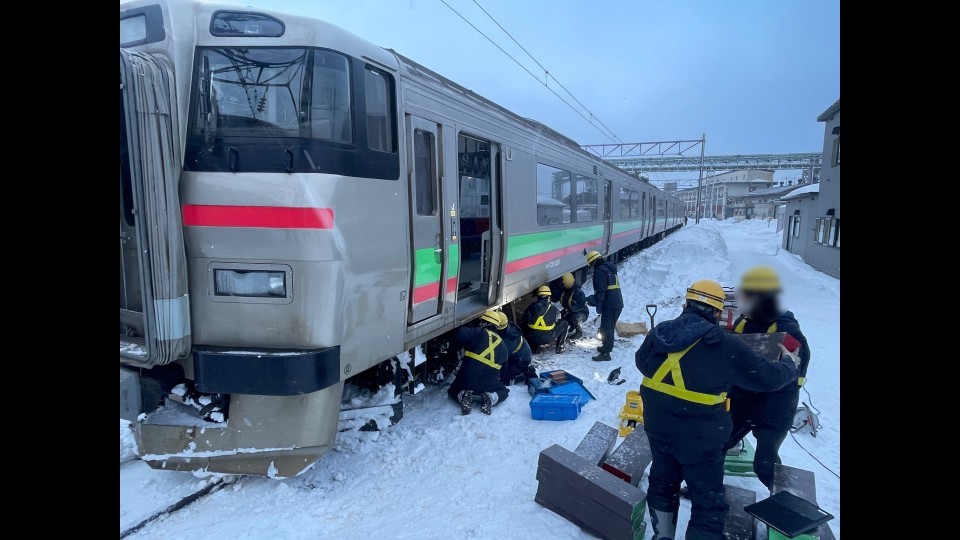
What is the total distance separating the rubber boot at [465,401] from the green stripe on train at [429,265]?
1248 millimetres

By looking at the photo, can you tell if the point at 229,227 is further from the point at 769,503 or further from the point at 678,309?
the point at 678,309

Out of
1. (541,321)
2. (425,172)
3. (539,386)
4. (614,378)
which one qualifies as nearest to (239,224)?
(425,172)

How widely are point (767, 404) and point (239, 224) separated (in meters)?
3.73

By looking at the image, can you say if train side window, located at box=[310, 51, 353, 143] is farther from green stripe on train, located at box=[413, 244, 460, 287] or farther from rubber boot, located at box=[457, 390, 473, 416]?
rubber boot, located at box=[457, 390, 473, 416]

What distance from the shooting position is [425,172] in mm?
4473

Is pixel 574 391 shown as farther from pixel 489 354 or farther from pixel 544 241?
pixel 544 241

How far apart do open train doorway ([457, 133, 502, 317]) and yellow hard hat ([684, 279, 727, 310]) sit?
266 centimetres

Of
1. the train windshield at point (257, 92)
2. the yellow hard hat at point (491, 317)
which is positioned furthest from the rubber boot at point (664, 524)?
the train windshield at point (257, 92)

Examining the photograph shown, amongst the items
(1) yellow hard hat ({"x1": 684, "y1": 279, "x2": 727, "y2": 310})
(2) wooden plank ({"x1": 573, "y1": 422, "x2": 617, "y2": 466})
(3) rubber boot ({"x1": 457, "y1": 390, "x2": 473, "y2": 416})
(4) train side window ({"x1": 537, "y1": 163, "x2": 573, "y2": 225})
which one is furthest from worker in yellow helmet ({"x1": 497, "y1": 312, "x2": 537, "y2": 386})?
(1) yellow hard hat ({"x1": 684, "y1": 279, "x2": 727, "y2": 310})

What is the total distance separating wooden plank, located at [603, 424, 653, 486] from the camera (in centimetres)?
355

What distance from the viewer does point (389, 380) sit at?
4188 mm

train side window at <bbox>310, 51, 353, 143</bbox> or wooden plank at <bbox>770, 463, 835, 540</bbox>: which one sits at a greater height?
train side window at <bbox>310, 51, 353, 143</bbox>

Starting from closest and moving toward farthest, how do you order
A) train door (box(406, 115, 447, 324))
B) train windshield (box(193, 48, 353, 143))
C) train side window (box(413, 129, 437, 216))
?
train windshield (box(193, 48, 353, 143))
train door (box(406, 115, 447, 324))
train side window (box(413, 129, 437, 216))
